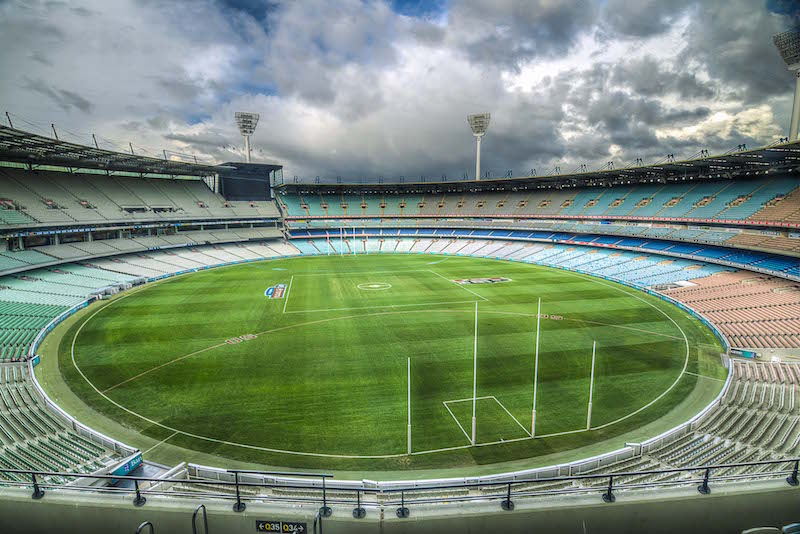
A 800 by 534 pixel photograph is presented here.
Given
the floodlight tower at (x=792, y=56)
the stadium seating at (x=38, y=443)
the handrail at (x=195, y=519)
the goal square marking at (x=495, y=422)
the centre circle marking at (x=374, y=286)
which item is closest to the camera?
the handrail at (x=195, y=519)

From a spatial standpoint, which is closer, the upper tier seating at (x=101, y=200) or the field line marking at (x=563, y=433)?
the field line marking at (x=563, y=433)

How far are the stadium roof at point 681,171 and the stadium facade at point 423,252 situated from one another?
1.64 ft

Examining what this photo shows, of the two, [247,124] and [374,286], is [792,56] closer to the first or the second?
[374,286]

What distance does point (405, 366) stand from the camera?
24.1 meters

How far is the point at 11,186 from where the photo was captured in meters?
47.7

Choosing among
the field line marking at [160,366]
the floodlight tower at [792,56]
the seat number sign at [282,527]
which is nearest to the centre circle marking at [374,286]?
the field line marking at [160,366]

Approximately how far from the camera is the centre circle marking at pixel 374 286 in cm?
4459

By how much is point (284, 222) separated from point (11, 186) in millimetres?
A: 42985

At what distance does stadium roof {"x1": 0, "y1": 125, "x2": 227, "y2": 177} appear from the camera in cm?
3766

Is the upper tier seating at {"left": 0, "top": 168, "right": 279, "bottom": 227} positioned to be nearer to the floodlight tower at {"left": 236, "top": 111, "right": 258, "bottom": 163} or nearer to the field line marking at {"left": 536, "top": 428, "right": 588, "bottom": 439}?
the floodlight tower at {"left": 236, "top": 111, "right": 258, "bottom": 163}

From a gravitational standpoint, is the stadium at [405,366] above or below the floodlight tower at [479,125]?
below

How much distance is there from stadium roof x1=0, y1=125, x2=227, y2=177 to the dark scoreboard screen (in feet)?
31.6

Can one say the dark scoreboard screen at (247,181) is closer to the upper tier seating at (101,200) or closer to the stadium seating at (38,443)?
the upper tier seating at (101,200)

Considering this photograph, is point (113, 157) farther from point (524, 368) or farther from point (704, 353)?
point (704, 353)
